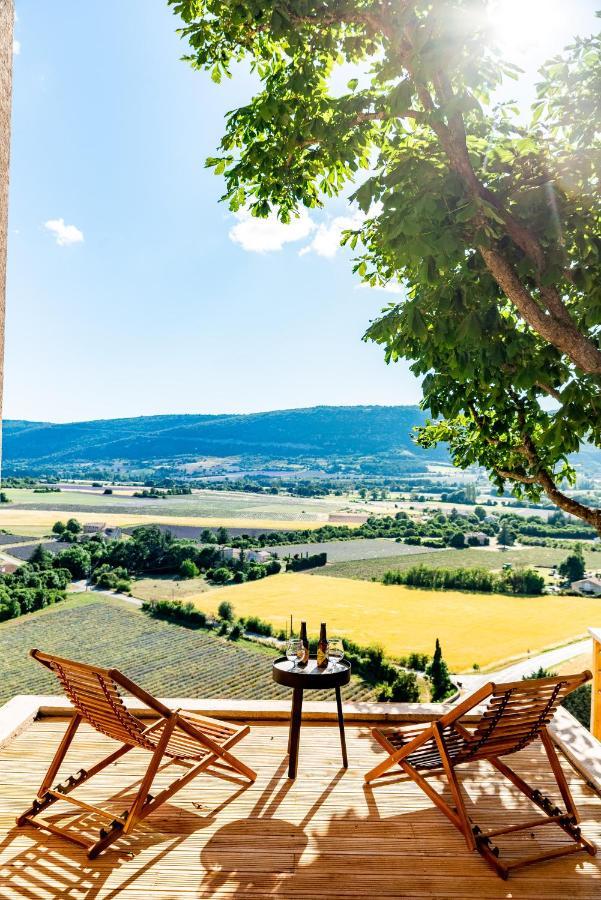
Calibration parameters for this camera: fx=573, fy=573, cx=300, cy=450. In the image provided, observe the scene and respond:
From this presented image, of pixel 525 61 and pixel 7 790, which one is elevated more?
pixel 525 61

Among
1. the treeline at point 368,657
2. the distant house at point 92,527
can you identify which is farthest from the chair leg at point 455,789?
the distant house at point 92,527

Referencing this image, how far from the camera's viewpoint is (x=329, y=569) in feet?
76.2

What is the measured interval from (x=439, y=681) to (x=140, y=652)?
10.3m

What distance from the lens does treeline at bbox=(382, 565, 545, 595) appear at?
20.0 metres

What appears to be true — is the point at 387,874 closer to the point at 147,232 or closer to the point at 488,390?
the point at 488,390

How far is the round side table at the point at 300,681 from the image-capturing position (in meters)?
3.01

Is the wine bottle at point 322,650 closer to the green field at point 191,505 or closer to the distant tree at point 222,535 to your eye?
the distant tree at point 222,535

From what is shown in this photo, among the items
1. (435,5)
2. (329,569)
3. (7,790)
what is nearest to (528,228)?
(435,5)

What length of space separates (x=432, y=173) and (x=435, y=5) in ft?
2.09

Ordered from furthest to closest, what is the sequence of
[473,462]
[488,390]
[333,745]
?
[473,462]
[488,390]
[333,745]

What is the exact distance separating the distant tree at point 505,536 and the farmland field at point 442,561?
0.27 meters

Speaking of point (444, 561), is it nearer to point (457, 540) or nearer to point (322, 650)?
point (457, 540)

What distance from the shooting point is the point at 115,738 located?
8.44ft

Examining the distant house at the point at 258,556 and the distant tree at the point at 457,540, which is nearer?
the distant tree at the point at 457,540
